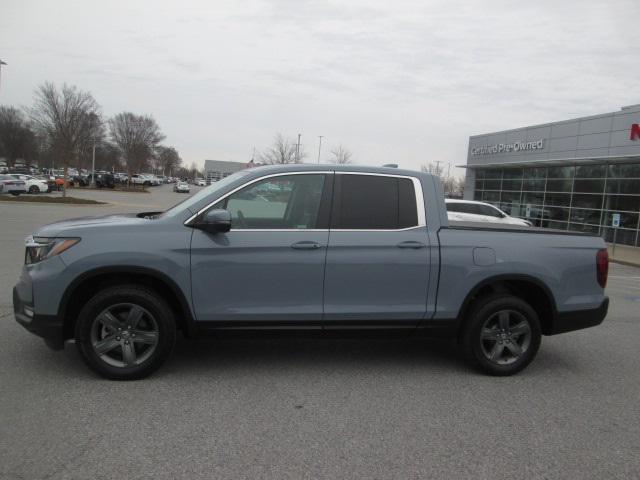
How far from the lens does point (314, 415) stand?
3.74 metres

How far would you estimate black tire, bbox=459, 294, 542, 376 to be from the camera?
182 inches

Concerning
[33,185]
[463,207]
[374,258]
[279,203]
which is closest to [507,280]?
[374,258]

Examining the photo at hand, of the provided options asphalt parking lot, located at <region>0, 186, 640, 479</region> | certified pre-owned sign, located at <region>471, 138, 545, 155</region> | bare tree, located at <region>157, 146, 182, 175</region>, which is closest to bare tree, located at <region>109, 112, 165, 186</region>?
bare tree, located at <region>157, 146, 182, 175</region>

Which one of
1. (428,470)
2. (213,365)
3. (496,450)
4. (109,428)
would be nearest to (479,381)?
(496,450)

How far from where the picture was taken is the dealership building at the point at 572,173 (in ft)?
73.5

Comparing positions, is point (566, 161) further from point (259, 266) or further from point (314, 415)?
point (314, 415)

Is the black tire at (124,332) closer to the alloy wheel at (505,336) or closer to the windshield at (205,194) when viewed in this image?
the windshield at (205,194)

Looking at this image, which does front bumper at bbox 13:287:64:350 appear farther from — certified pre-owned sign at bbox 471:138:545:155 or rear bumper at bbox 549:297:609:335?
certified pre-owned sign at bbox 471:138:545:155

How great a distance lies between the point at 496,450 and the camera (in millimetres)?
3330

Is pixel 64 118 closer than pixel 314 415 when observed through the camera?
No

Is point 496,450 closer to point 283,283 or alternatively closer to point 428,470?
point 428,470

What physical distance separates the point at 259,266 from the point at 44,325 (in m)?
1.74

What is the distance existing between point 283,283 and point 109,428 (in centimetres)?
164

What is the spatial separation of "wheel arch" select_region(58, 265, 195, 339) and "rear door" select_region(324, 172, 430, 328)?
119 centimetres
